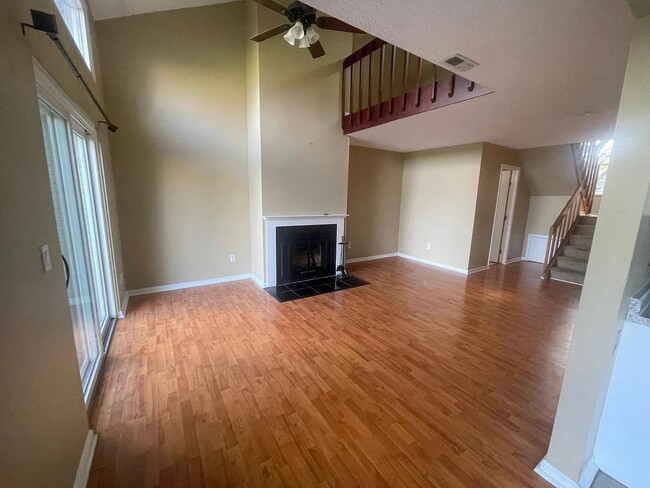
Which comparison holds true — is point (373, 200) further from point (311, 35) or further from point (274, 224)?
point (311, 35)

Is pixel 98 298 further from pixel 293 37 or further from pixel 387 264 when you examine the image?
pixel 387 264

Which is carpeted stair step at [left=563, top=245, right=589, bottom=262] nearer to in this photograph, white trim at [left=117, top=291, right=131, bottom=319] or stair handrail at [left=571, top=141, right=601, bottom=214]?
stair handrail at [left=571, top=141, right=601, bottom=214]

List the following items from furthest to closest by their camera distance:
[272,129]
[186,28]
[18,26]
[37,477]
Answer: [272,129] < [186,28] < [18,26] < [37,477]

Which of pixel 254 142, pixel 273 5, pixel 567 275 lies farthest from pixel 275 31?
pixel 567 275

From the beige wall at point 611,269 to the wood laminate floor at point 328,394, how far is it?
13.4 inches

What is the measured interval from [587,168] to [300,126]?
5447 mm

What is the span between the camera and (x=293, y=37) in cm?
261

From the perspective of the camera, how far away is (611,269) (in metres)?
1.14

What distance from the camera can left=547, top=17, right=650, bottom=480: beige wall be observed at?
106 cm

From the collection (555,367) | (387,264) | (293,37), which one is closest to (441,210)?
(387,264)

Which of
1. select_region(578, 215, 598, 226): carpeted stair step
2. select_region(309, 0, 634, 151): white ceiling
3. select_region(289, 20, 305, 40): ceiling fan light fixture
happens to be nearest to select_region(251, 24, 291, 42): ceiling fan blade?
select_region(289, 20, 305, 40): ceiling fan light fixture

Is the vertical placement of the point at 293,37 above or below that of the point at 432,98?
above

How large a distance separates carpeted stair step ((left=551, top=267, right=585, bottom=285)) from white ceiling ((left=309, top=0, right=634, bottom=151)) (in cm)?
253

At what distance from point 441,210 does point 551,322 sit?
268 cm
